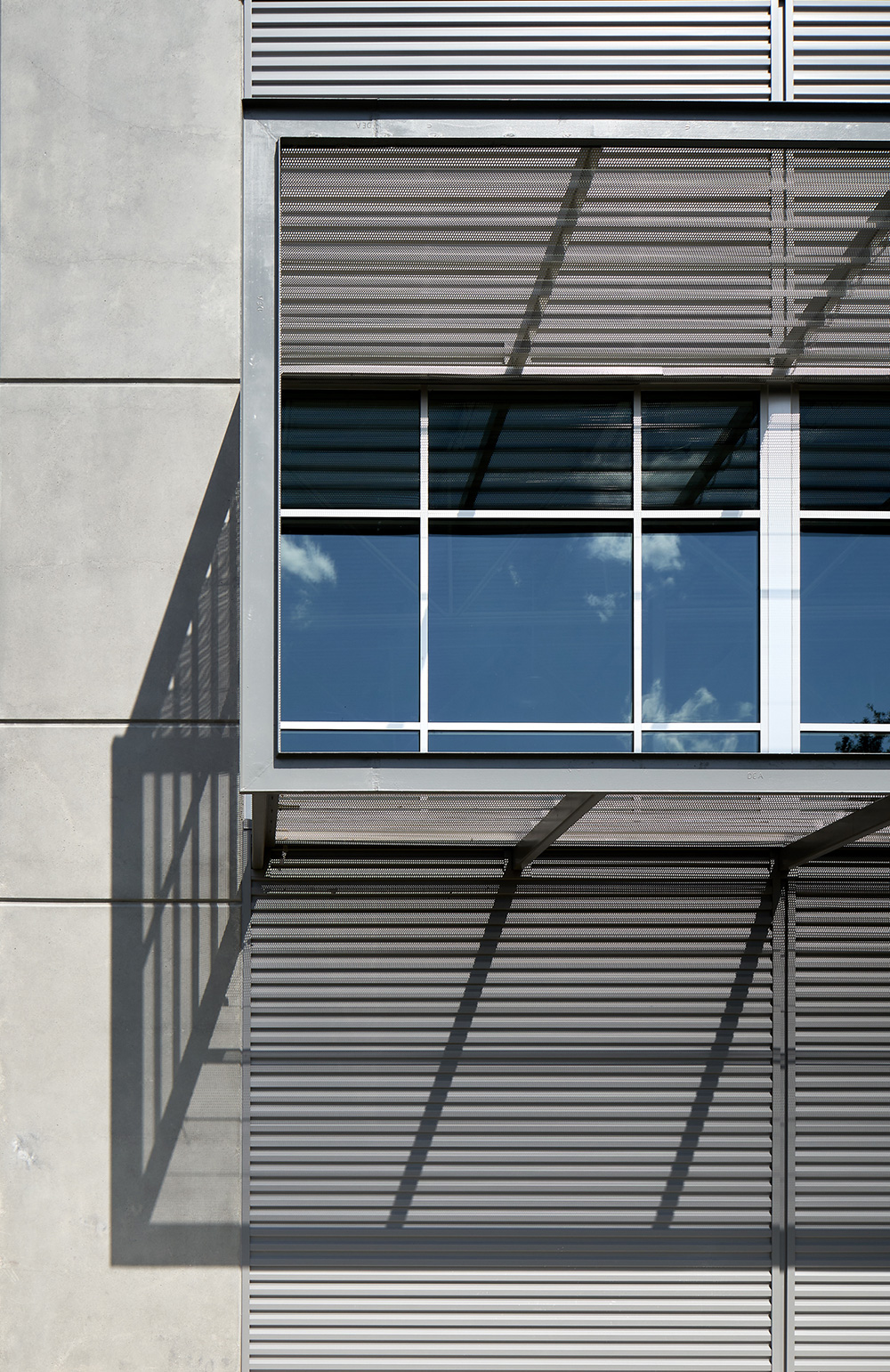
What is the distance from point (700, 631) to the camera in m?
6.95

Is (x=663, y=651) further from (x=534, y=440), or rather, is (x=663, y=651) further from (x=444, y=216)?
(x=444, y=216)

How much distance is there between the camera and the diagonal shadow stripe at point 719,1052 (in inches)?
285

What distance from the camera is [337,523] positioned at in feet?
24.2

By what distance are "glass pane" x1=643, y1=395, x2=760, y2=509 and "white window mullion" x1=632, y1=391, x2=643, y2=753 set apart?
0.16 feet

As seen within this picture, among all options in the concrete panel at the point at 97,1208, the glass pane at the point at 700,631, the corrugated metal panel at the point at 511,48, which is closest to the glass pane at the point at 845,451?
the glass pane at the point at 700,631

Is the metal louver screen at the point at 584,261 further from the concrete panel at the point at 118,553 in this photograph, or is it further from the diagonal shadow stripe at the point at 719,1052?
the diagonal shadow stripe at the point at 719,1052

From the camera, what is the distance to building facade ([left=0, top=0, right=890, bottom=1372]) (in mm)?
7039

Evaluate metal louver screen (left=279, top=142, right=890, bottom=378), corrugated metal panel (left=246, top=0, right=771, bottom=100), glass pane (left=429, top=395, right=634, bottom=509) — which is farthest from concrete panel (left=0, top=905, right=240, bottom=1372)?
corrugated metal panel (left=246, top=0, right=771, bottom=100)

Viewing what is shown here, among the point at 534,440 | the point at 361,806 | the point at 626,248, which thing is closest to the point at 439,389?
the point at 534,440

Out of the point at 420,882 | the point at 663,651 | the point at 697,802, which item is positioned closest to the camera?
the point at 697,802

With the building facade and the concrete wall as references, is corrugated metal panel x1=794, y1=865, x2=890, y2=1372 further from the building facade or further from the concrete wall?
the concrete wall

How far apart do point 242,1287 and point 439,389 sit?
6.31 metres

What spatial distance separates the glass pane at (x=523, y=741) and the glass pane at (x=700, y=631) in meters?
0.28

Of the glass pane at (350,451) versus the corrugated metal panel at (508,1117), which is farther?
the glass pane at (350,451)
